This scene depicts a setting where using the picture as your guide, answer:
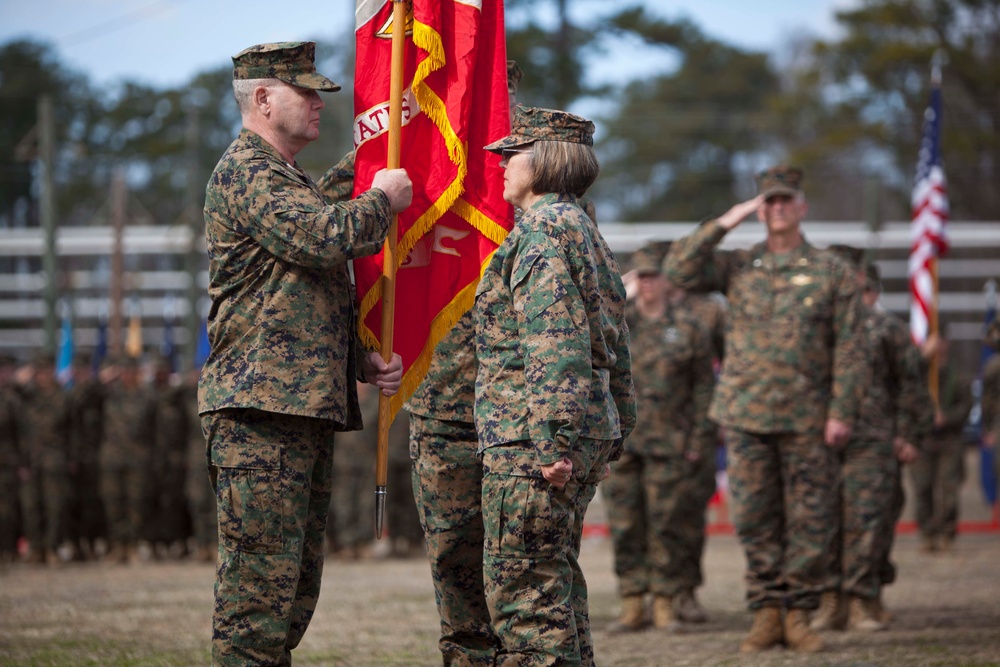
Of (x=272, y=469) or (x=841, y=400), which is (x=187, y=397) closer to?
(x=841, y=400)

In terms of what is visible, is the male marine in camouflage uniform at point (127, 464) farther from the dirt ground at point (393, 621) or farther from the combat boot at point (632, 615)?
the combat boot at point (632, 615)

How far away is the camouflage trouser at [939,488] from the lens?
14453 millimetres

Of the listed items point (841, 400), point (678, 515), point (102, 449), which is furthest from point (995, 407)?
point (102, 449)

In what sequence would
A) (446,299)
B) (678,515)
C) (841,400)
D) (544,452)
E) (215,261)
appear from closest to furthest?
(544,452), (215,261), (446,299), (841,400), (678,515)

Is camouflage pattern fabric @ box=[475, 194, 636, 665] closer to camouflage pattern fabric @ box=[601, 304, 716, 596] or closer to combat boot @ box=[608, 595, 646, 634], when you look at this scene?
combat boot @ box=[608, 595, 646, 634]

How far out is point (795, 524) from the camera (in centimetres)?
745

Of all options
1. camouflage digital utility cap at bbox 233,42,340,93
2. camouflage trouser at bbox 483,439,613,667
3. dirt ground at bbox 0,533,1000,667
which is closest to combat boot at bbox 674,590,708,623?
dirt ground at bbox 0,533,1000,667

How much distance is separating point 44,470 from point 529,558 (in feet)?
37.9

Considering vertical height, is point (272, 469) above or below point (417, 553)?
above

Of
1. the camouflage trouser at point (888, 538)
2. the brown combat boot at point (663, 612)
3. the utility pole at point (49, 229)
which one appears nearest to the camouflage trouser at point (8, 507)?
the utility pole at point (49, 229)

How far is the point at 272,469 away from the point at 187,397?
10.9 metres

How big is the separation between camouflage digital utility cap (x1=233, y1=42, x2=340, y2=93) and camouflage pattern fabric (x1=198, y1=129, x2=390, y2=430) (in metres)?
0.25

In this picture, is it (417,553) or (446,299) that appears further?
(417,553)

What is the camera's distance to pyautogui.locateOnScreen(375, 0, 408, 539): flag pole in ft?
17.9
